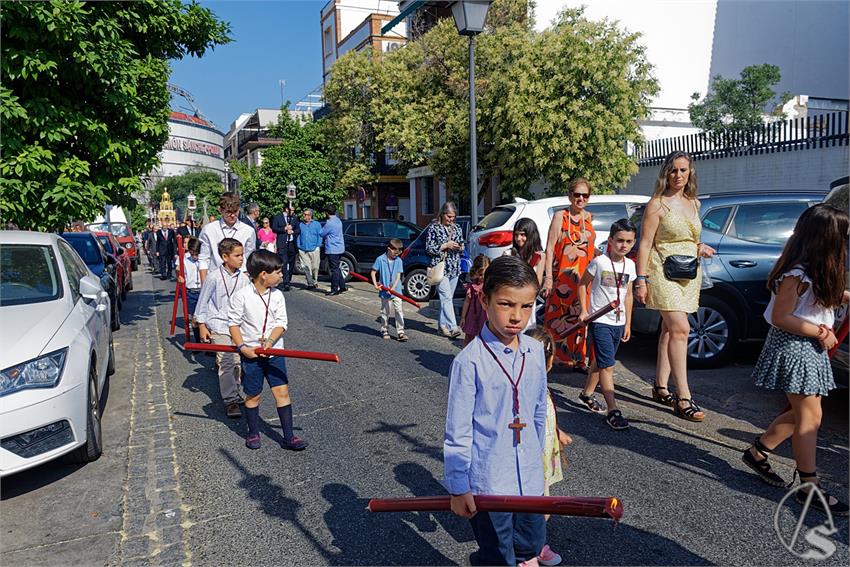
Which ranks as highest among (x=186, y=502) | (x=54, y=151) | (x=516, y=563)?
(x=54, y=151)

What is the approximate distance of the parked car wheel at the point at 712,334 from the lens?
6719mm

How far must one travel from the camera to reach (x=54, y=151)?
779 cm

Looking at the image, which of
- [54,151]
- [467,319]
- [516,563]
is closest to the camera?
[516,563]

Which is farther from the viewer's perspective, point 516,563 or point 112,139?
point 112,139

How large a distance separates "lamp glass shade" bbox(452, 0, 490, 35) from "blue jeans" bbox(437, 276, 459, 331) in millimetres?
3939

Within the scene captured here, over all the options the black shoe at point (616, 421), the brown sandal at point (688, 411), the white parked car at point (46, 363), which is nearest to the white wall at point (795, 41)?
the brown sandal at point (688, 411)

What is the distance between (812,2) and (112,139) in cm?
2607

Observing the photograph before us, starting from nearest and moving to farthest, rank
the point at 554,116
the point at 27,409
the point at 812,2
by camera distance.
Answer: the point at 27,409, the point at 554,116, the point at 812,2

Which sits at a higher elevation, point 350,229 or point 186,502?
point 350,229

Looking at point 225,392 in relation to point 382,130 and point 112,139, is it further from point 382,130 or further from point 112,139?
point 382,130

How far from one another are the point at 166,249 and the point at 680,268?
19374mm

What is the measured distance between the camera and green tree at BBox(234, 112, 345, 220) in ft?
103

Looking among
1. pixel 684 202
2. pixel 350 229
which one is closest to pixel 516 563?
pixel 684 202

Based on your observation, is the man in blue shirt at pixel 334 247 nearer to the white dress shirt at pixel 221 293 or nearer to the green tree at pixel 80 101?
the green tree at pixel 80 101
